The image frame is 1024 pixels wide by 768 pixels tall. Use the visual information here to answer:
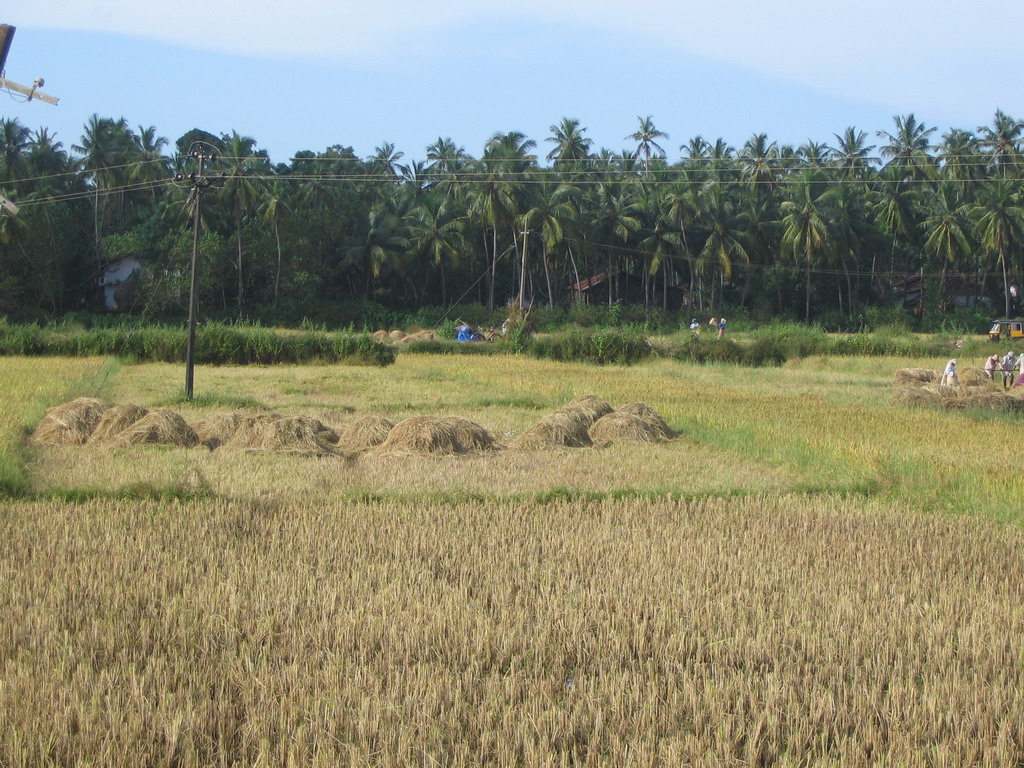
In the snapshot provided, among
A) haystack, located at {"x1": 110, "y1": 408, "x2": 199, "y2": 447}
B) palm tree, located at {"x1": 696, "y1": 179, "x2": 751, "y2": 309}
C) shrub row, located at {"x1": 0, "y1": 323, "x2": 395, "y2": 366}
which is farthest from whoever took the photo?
palm tree, located at {"x1": 696, "y1": 179, "x2": 751, "y2": 309}

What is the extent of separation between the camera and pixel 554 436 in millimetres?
12539

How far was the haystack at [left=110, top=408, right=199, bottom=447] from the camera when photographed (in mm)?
11734

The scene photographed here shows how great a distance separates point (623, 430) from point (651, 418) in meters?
0.85

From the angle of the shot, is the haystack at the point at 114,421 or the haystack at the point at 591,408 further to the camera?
the haystack at the point at 591,408

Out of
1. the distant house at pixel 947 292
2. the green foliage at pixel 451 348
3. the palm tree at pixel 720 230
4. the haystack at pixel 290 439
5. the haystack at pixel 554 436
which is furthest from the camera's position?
the distant house at pixel 947 292

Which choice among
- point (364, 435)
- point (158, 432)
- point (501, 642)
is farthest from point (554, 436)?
point (501, 642)

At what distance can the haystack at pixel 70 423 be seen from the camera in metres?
12.0

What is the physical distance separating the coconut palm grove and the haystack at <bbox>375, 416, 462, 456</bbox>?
33377 mm

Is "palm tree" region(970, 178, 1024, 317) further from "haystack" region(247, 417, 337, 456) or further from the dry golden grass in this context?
the dry golden grass

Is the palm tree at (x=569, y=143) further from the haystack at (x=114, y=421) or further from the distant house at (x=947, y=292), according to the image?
the haystack at (x=114, y=421)

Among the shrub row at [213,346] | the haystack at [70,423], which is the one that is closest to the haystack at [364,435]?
the haystack at [70,423]

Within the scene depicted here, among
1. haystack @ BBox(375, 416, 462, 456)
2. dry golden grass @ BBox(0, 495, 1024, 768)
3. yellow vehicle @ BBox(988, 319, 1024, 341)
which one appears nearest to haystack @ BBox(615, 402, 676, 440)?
haystack @ BBox(375, 416, 462, 456)

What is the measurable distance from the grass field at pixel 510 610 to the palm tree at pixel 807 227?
40087 mm

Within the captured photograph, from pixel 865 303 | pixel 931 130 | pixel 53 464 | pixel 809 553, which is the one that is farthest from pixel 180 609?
pixel 931 130
